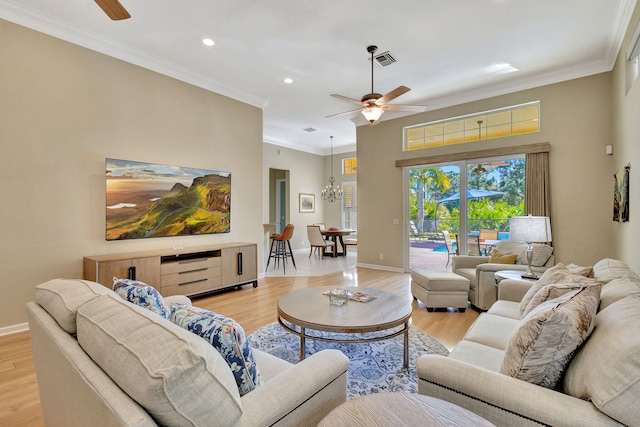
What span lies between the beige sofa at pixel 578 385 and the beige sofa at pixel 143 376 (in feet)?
1.54

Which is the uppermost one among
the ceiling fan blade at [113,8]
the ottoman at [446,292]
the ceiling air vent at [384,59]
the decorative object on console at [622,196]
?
the ceiling air vent at [384,59]

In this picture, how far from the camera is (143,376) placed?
77 centimetres

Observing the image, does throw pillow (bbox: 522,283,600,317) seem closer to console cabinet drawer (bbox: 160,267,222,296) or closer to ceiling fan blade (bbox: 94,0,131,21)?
ceiling fan blade (bbox: 94,0,131,21)

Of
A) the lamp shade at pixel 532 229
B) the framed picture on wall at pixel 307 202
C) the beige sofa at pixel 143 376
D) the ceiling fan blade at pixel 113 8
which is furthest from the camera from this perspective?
the framed picture on wall at pixel 307 202

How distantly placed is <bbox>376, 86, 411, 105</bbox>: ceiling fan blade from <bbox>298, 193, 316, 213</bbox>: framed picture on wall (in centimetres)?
595

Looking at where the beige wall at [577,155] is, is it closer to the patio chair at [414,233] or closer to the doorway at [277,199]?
the patio chair at [414,233]

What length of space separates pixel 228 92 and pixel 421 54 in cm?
309

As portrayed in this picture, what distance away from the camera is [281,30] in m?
3.50

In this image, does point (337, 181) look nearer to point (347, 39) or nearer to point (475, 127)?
point (475, 127)

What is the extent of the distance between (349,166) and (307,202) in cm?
180

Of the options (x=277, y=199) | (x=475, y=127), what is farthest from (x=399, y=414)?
(x=277, y=199)

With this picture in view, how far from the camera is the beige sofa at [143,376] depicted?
76cm

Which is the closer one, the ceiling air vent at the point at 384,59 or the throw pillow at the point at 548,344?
the throw pillow at the point at 548,344

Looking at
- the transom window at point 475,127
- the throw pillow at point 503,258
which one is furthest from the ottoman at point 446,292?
the transom window at point 475,127
